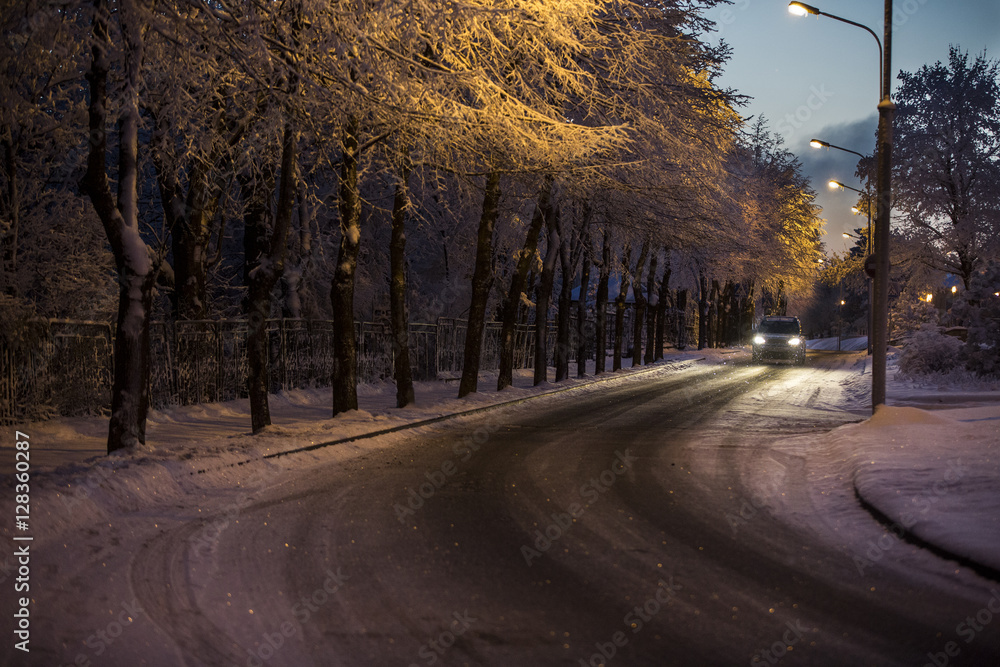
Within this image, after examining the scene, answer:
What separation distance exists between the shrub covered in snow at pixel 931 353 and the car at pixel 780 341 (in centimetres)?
1515

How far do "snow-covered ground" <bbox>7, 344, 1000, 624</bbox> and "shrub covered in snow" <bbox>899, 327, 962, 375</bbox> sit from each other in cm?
499

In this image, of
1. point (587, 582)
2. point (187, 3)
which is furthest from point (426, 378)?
point (587, 582)

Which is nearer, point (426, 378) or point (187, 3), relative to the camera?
point (187, 3)

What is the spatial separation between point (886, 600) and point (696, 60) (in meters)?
15.6

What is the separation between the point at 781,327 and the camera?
4009 cm

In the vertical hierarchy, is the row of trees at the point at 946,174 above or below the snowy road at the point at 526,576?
above

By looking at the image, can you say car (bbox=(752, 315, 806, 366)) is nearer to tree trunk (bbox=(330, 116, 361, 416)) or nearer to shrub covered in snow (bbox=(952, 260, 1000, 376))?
shrub covered in snow (bbox=(952, 260, 1000, 376))

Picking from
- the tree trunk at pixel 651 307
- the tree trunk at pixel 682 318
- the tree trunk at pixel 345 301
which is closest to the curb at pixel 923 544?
the tree trunk at pixel 345 301

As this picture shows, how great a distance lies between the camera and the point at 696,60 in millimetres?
18250

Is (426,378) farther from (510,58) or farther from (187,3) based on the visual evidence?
(187,3)
